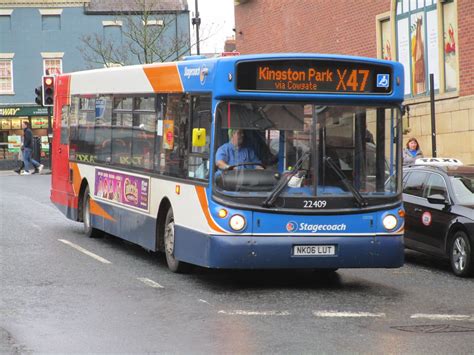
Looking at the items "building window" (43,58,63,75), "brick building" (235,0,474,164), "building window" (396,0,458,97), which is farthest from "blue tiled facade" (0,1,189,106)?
"building window" (396,0,458,97)

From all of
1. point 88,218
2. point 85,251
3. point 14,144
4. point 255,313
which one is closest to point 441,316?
point 255,313

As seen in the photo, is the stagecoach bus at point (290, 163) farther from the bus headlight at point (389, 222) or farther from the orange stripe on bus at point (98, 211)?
the orange stripe on bus at point (98, 211)

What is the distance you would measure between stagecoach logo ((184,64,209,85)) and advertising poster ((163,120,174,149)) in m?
0.78

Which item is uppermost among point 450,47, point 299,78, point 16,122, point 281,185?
point 450,47

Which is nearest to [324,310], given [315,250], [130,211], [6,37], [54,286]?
[315,250]

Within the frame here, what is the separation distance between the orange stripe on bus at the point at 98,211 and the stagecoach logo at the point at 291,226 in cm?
463

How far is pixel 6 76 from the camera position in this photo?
200 feet

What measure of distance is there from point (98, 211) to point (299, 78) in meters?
5.73

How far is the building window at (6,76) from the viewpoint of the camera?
2392 inches

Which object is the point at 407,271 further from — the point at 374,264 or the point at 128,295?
the point at 128,295

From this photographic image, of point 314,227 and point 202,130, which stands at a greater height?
point 202,130

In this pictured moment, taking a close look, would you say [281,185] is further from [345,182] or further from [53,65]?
[53,65]

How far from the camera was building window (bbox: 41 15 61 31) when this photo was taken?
60.8 meters

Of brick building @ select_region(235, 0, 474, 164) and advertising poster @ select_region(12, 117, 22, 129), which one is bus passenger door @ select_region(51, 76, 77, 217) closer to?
brick building @ select_region(235, 0, 474, 164)
